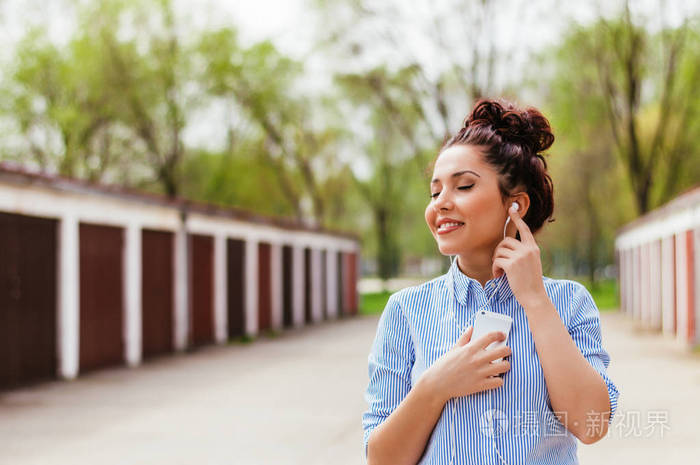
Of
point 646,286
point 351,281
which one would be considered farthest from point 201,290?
point 351,281

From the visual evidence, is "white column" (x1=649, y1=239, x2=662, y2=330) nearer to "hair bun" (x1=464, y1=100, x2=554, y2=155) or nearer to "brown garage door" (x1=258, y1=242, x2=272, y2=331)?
"brown garage door" (x1=258, y1=242, x2=272, y2=331)

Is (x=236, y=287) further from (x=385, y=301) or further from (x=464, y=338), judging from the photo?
(x=385, y=301)

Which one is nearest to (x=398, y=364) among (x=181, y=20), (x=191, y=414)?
(x=191, y=414)

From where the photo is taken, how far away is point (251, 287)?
21.7 meters

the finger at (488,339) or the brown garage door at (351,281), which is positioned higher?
the finger at (488,339)

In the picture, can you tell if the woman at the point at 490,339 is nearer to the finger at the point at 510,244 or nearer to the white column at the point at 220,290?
the finger at the point at 510,244

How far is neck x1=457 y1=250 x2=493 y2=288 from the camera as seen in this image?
2.09m

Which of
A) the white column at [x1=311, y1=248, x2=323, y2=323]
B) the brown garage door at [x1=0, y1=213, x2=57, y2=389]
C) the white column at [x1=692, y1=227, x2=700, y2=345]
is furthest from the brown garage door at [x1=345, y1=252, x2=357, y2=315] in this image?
the brown garage door at [x1=0, y1=213, x2=57, y2=389]

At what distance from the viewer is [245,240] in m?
21.3

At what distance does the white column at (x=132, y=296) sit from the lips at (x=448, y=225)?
1364 centimetres

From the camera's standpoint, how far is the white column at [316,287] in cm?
2811

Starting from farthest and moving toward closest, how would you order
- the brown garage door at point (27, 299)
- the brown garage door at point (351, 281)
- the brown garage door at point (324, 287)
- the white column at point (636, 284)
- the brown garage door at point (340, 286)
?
1. the brown garage door at point (351, 281)
2. the brown garage door at point (340, 286)
3. the brown garage door at point (324, 287)
4. the white column at point (636, 284)
5. the brown garage door at point (27, 299)

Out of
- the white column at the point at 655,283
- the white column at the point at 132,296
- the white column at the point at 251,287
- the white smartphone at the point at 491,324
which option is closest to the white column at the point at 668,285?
the white column at the point at 655,283

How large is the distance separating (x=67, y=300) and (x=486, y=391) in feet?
39.9
